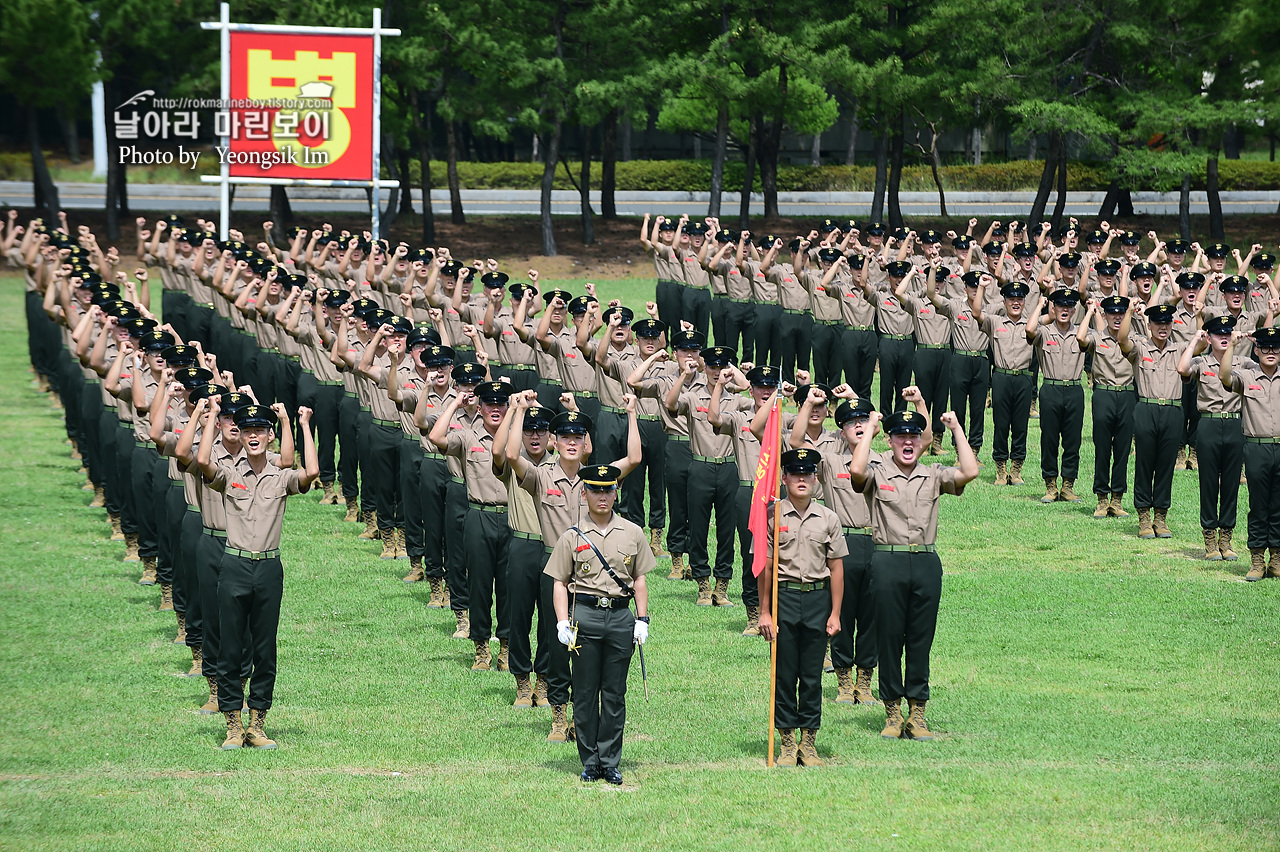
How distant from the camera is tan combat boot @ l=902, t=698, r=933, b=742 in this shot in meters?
11.1

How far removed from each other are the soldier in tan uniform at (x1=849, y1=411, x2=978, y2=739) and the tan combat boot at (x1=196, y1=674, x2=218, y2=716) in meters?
4.97

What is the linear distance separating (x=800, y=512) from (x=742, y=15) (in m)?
28.8

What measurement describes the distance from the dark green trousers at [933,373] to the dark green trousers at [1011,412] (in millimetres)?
778

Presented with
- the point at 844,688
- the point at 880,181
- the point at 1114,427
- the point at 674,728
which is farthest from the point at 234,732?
the point at 880,181

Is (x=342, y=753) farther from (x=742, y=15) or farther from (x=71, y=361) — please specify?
(x=742, y=15)

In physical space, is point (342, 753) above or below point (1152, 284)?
below

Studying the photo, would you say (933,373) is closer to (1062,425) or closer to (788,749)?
(1062,425)

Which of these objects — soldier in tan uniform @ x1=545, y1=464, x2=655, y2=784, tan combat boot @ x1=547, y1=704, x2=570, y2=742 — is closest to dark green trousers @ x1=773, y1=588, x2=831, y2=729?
soldier in tan uniform @ x1=545, y1=464, x2=655, y2=784

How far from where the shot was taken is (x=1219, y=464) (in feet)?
52.8

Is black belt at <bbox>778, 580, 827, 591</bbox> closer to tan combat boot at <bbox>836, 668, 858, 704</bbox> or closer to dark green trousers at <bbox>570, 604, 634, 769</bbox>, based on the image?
dark green trousers at <bbox>570, 604, 634, 769</bbox>

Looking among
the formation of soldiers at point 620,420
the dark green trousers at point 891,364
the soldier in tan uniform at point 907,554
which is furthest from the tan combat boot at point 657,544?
the soldier in tan uniform at point 907,554

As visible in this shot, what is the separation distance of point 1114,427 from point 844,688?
272 inches

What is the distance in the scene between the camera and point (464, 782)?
33.5 ft

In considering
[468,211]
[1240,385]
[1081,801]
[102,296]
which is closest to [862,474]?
[1081,801]
